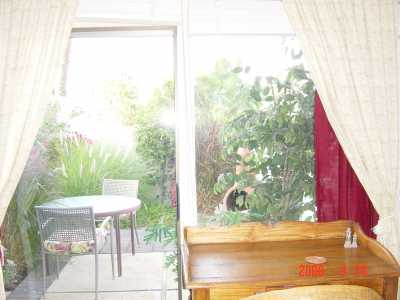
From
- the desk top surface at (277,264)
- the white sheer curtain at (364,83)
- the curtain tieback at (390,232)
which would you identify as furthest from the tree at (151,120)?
the curtain tieback at (390,232)

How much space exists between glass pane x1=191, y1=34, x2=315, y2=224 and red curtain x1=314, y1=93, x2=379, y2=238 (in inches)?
3.8

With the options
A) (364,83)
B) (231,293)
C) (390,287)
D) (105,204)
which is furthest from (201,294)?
(364,83)

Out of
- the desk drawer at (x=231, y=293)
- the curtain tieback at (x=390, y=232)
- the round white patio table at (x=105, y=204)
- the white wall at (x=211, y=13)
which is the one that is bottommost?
the desk drawer at (x=231, y=293)

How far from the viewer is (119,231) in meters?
2.89

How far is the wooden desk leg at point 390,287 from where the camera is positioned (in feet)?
6.94

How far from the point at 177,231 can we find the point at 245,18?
1.40 metres

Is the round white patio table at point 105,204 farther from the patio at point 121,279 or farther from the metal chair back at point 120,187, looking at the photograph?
the patio at point 121,279

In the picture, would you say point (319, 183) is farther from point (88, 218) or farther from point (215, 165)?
point (88, 218)

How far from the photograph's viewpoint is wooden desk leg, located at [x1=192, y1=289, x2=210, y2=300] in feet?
6.59

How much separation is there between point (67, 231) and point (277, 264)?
1.36 metres

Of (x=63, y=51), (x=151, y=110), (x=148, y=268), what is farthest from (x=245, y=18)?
(x=148, y=268)

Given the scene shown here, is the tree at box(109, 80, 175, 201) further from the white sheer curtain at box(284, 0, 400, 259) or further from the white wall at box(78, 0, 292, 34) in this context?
the white sheer curtain at box(284, 0, 400, 259)

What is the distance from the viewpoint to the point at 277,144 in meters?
2.73

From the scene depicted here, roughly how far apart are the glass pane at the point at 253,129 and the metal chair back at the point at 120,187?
0.43m
